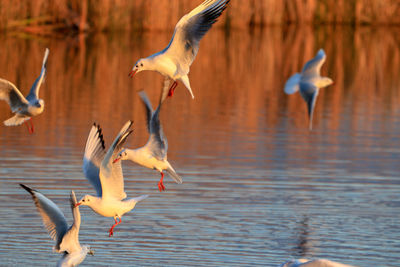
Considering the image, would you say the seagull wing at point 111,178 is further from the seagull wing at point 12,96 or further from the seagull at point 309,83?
the seagull at point 309,83

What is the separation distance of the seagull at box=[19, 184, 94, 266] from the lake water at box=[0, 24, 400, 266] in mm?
533

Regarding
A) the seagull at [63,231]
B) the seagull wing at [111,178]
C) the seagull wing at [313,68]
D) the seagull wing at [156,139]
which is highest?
the seagull wing at [313,68]

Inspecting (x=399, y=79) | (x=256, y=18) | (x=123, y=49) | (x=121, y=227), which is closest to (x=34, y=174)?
(x=121, y=227)

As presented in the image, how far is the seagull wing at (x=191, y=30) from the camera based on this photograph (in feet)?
32.7

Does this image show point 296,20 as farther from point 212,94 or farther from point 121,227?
point 121,227

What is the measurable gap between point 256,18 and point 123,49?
905 centimetres

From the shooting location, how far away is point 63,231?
9.77 m

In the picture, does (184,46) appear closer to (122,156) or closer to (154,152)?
(154,152)

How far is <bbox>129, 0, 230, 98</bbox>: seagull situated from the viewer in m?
9.79

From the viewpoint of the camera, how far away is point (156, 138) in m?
10.1

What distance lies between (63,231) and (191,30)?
2.32 meters

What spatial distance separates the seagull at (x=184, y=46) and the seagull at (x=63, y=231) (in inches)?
56.5

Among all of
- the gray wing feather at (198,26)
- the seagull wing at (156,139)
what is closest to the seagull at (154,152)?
the seagull wing at (156,139)

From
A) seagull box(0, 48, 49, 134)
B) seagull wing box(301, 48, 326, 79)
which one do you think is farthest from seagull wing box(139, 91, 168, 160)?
seagull wing box(301, 48, 326, 79)
